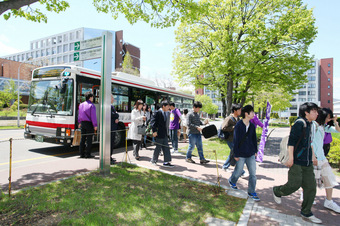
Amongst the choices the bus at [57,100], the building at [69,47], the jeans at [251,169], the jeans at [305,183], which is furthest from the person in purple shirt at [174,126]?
the building at [69,47]

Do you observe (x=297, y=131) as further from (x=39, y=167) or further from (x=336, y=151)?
(x=39, y=167)

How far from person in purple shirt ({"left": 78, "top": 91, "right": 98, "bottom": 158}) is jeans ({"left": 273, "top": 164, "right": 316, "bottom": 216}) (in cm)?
536

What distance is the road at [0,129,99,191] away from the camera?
182 inches

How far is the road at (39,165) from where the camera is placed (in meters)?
4.62

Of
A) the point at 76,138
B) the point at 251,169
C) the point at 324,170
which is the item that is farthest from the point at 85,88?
the point at 324,170

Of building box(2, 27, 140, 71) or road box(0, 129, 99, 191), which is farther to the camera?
building box(2, 27, 140, 71)

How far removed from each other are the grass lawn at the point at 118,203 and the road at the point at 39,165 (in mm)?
727

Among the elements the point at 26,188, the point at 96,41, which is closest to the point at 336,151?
the point at 96,41

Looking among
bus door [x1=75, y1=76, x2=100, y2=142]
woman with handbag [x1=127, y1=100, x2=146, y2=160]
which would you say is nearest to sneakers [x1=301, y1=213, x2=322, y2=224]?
woman with handbag [x1=127, y1=100, x2=146, y2=160]

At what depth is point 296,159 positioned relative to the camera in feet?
11.1

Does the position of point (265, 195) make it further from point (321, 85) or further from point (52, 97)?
point (321, 85)

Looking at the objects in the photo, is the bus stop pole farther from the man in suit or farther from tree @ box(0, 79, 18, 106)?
tree @ box(0, 79, 18, 106)

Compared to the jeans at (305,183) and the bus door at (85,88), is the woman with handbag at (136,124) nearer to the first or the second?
the bus door at (85,88)

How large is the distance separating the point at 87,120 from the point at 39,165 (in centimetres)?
178
